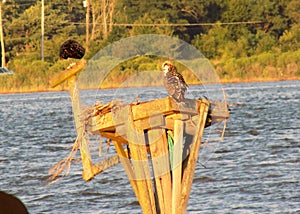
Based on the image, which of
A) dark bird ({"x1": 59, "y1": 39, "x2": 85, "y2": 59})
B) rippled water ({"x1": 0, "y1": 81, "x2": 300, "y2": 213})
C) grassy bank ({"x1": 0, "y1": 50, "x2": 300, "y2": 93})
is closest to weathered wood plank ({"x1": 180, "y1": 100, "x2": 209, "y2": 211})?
rippled water ({"x1": 0, "y1": 81, "x2": 300, "y2": 213})

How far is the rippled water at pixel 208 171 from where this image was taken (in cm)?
1953

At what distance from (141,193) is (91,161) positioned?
65 cm

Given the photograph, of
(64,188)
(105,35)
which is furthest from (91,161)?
(105,35)

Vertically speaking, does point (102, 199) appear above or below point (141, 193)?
below

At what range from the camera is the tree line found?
239 ft

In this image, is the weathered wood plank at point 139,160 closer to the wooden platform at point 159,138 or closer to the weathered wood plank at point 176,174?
the wooden platform at point 159,138

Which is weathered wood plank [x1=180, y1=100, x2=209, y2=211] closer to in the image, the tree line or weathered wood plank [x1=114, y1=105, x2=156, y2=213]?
weathered wood plank [x1=114, y1=105, x2=156, y2=213]

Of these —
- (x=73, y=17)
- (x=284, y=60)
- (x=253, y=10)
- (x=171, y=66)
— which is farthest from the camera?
(x=73, y=17)

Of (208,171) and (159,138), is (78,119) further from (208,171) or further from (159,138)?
(208,171)

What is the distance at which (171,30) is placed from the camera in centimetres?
8256

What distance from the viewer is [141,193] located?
35.7 ft

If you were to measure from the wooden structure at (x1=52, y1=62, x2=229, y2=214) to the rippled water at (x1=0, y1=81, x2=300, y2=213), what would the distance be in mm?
1209

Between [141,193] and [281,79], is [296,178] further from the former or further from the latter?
[281,79]

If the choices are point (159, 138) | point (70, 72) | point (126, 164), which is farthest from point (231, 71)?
point (70, 72)
